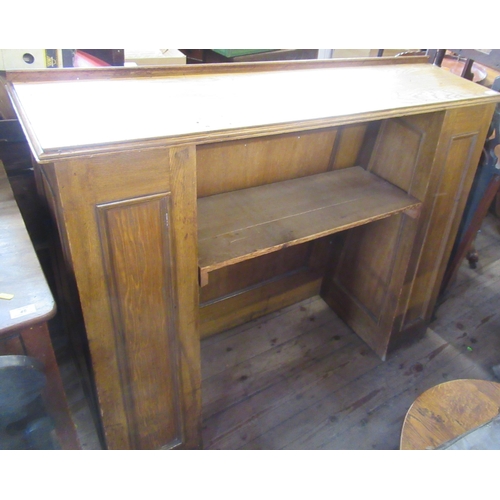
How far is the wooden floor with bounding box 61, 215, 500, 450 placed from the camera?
1903 millimetres

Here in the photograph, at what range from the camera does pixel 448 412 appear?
153cm

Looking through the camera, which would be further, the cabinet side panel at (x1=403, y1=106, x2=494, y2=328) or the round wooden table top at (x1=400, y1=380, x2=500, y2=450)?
the cabinet side panel at (x1=403, y1=106, x2=494, y2=328)

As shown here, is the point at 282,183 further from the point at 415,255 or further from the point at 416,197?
the point at 415,255

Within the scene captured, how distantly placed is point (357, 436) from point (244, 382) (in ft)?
1.82

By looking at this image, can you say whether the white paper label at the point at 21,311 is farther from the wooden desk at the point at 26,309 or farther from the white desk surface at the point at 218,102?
the white desk surface at the point at 218,102

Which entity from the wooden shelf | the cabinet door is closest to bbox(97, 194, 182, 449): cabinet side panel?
the cabinet door

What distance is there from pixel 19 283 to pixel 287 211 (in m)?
0.93

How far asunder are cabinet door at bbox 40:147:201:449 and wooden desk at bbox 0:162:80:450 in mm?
105

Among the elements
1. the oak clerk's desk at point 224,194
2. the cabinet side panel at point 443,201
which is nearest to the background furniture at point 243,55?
the oak clerk's desk at point 224,194

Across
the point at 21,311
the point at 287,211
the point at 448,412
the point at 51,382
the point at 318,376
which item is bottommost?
the point at 318,376

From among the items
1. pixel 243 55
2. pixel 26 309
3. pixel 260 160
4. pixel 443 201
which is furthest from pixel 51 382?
pixel 243 55

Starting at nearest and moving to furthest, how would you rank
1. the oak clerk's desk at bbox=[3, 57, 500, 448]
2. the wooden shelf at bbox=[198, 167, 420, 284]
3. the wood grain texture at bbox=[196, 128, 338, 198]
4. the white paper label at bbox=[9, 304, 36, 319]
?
the white paper label at bbox=[9, 304, 36, 319]
the oak clerk's desk at bbox=[3, 57, 500, 448]
the wooden shelf at bbox=[198, 167, 420, 284]
the wood grain texture at bbox=[196, 128, 338, 198]

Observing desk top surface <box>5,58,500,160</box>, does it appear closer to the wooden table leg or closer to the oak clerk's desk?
the oak clerk's desk

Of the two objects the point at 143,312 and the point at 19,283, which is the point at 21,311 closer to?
the point at 19,283
